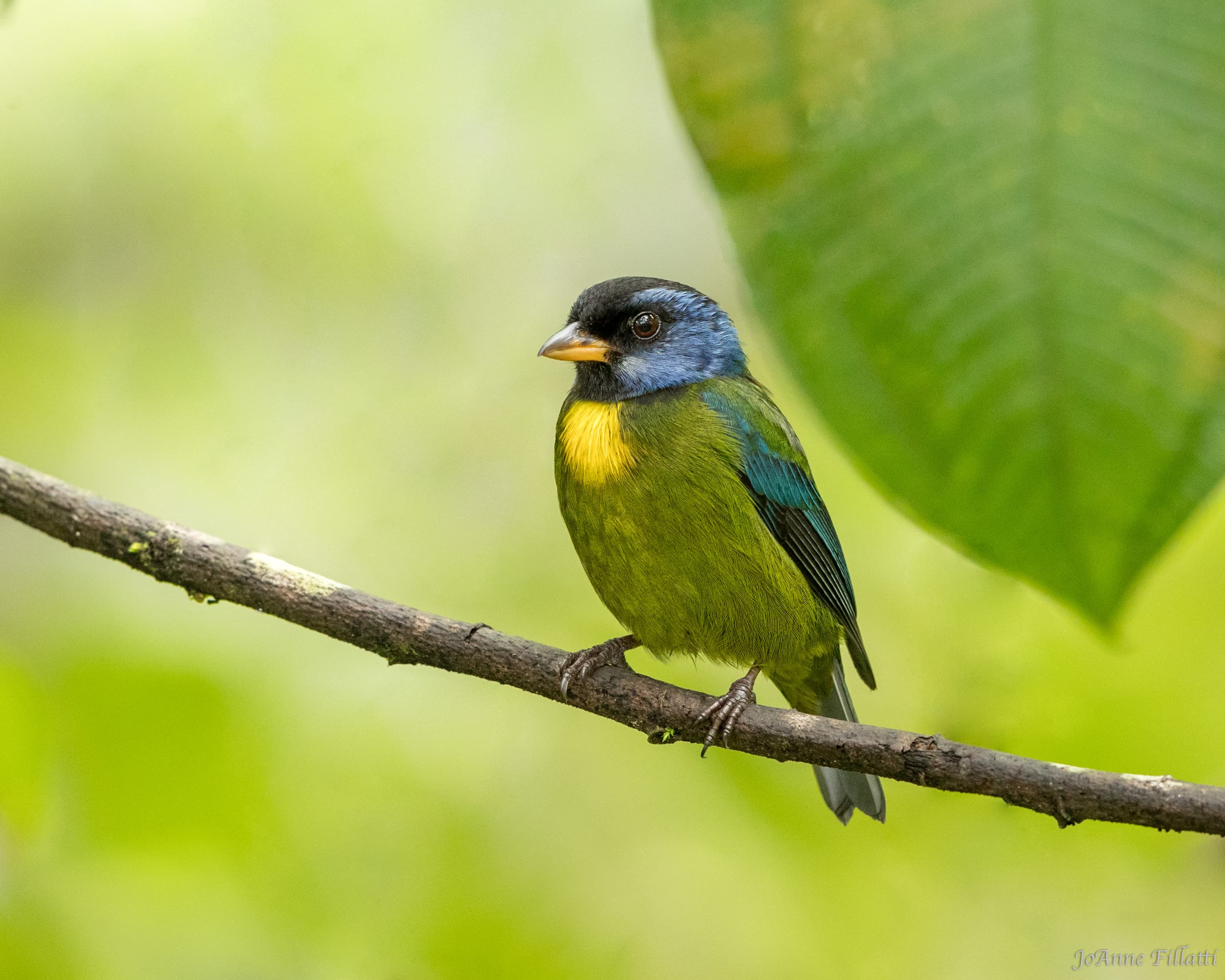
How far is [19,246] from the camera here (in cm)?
494

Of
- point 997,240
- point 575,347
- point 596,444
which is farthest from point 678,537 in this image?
point 997,240

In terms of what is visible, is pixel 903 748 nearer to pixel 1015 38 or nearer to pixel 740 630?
pixel 740 630

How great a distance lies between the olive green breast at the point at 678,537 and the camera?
329 centimetres

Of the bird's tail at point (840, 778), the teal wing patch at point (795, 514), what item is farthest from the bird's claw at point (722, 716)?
the bird's tail at point (840, 778)

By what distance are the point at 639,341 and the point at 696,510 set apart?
2.37 feet

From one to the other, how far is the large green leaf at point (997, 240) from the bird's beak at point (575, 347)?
9.31ft

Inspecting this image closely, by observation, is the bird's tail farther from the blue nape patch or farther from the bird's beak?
the bird's beak

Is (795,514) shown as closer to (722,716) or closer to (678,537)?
(678,537)

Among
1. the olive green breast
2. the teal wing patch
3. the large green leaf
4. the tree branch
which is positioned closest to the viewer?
the large green leaf

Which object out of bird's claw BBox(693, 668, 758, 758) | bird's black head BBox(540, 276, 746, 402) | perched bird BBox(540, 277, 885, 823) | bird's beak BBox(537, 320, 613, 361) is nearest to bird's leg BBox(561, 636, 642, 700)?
perched bird BBox(540, 277, 885, 823)

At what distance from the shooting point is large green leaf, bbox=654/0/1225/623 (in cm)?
68

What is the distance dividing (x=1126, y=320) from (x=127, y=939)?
325 cm

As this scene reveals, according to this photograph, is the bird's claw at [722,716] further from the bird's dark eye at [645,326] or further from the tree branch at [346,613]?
the bird's dark eye at [645,326]

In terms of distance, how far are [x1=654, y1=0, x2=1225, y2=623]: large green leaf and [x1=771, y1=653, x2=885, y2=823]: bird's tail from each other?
9.89 ft
